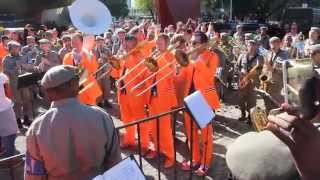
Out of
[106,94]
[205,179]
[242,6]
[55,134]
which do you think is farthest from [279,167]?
[242,6]

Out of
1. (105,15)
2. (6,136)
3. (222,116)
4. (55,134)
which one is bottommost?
(222,116)

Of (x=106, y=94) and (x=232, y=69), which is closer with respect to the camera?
(x=106, y=94)

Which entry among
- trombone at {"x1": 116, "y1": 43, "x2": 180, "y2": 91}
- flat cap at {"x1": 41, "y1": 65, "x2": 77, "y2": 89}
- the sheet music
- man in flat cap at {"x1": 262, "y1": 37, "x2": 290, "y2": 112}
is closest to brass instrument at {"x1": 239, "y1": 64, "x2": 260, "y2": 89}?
man in flat cap at {"x1": 262, "y1": 37, "x2": 290, "y2": 112}

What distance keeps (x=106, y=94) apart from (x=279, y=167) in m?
8.19

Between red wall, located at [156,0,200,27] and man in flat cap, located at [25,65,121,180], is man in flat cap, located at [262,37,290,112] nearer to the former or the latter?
man in flat cap, located at [25,65,121,180]

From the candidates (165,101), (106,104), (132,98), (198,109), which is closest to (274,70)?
(165,101)

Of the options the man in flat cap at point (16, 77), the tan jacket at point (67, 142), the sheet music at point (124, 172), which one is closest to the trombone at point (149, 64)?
the man in flat cap at point (16, 77)

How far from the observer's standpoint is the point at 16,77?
9727 millimetres

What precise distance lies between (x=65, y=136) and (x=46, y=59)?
7.73 metres

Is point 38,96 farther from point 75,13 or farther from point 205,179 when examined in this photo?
point 205,179

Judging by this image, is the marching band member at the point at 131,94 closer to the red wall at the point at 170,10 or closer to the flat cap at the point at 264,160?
the flat cap at the point at 264,160

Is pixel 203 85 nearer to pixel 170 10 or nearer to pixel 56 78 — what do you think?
pixel 56 78

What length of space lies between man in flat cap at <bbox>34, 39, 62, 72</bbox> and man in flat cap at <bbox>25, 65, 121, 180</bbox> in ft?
24.5

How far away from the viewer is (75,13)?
24.7 feet
